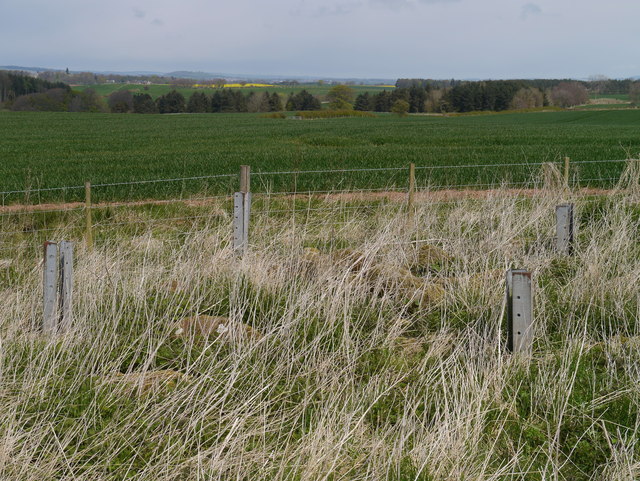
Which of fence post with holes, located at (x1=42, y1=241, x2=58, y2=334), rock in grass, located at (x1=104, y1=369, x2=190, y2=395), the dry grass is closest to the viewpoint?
the dry grass

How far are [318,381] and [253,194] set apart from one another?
916cm

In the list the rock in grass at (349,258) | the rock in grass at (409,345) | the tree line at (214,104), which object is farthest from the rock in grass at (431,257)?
the tree line at (214,104)

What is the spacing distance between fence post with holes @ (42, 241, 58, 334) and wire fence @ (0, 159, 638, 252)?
11.4 ft

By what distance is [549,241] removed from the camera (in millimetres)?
8273

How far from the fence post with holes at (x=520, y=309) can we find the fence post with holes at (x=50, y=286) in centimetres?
310

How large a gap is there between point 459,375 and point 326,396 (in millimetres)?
813

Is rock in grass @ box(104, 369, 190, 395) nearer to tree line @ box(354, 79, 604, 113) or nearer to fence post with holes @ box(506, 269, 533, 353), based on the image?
fence post with holes @ box(506, 269, 533, 353)

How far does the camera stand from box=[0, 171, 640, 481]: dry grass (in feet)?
11.6

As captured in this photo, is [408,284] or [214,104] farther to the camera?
[214,104]

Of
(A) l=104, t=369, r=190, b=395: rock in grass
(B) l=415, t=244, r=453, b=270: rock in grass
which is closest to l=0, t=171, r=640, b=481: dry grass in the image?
(A) l=104, t=369, r=190, b=395: rock in grass

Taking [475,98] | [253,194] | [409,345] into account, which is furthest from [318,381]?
[475,98]

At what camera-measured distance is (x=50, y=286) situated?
520 centimetres

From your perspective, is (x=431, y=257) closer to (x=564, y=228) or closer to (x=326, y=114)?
(x=564, y=228)

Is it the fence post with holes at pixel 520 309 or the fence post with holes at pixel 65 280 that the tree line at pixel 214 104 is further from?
the fence post with holes at pixel 520 309
